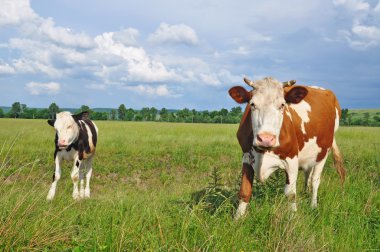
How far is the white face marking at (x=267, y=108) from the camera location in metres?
4.27

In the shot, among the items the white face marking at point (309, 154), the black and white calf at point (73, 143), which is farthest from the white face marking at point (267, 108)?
the black and white calf at point (73, 143)

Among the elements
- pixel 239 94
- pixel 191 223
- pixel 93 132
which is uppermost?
pixel 239 94

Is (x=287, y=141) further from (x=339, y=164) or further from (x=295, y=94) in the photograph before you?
(x=339, y=164)

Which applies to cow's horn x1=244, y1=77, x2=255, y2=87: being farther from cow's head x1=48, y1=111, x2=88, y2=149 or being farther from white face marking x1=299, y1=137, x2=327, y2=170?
cow's head x1=48, y1=111, x2=88, y2=149

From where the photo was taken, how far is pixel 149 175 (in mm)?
12133

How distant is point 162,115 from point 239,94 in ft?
257

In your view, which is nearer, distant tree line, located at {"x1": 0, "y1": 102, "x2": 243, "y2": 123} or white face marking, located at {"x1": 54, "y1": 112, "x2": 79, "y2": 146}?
white face marking, located at {"x1": 54, "y1": 112, "x2": 79, "y2": 146}

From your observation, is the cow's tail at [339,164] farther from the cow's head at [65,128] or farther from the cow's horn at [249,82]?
the cow's head at [65,128]

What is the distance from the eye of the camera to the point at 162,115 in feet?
272

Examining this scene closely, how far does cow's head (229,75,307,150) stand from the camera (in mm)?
4191

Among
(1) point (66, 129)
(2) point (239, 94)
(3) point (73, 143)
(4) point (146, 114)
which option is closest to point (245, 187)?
(2) point (239, 94)

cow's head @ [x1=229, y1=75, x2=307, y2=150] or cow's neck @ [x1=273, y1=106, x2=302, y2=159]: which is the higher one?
cow's head @ [x1=229, y1=75, x2=307, y2=150]

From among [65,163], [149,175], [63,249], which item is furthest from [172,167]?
[63,249]

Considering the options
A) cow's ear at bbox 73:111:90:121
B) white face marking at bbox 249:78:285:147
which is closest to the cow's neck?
white face marking at bbox 249:78:285:147
